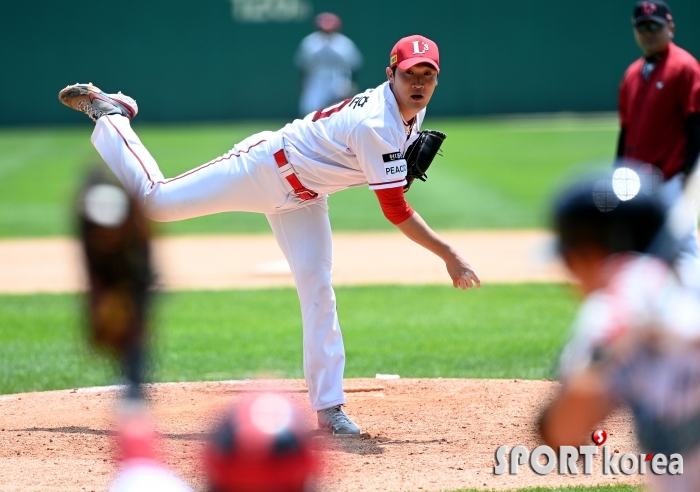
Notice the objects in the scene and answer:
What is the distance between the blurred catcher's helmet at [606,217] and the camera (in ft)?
7.34

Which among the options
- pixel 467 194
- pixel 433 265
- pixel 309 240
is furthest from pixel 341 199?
pixel 309 240

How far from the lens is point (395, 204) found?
4.61 meters

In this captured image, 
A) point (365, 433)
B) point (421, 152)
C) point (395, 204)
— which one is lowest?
point (365, 433)

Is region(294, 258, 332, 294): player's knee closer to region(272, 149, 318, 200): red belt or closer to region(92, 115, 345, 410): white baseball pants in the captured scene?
region(92, 115, 345, 410): white baseball pants

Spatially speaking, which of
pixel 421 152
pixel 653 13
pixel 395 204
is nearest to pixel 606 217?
pixel 395 204

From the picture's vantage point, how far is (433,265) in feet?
38.7

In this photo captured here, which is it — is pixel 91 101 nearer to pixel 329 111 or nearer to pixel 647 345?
pixel 329 111

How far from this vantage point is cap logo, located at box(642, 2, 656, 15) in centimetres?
646

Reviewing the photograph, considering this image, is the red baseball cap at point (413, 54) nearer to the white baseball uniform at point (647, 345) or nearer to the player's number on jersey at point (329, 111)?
the player's number on jersey at point (329, 111)

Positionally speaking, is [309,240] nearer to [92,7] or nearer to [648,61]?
[648,61]

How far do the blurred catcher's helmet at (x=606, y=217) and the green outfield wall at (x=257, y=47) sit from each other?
A: 28344 mm

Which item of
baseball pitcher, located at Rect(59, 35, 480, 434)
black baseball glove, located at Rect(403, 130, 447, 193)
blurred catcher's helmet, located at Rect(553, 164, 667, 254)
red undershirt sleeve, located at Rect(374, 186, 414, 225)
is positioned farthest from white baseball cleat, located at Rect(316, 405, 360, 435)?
blurred catcher's helmet, located at Rect(553, 164, 667, 254)

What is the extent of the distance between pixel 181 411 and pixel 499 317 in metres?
3.92

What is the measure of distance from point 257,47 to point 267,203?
2639cm
